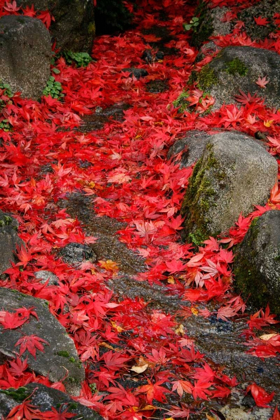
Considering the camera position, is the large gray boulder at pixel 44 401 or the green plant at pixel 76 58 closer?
the large gray boulder at pixel 44 401

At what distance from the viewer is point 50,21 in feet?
22.3

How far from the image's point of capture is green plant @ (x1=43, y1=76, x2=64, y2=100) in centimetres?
654

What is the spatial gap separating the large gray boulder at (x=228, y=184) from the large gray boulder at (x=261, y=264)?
0.38 meters

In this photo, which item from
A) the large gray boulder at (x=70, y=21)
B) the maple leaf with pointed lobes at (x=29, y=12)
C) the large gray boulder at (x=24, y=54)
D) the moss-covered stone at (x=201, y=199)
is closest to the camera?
the moss-covered stone at (x=201, y=199)

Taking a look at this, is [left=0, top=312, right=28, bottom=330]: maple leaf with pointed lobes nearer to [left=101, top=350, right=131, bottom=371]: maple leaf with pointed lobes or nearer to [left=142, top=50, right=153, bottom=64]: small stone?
[left=101, top=350, right=131, bottom=371]: maple leaf with pointed lobes

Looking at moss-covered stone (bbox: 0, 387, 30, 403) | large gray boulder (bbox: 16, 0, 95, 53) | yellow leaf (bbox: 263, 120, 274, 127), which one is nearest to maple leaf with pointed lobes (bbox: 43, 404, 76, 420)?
moss-covered stone (bbox: 0, 387, 30, 403)

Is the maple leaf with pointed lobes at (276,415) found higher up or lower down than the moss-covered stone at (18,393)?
lower down

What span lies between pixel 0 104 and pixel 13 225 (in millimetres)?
2683

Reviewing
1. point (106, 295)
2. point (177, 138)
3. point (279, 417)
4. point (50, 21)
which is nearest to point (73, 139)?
point (177, 138)

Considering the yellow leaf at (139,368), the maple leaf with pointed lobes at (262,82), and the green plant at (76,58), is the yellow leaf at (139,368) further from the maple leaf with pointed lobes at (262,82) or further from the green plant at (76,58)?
the green plant at (76,58)

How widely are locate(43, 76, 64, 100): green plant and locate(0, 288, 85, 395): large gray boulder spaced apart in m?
4.05

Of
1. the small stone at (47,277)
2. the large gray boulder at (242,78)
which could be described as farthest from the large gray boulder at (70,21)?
the small stone at (47,277)

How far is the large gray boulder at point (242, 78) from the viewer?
5523 millimetres

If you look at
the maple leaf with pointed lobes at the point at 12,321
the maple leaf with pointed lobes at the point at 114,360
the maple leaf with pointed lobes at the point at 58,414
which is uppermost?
the maple leaf with pointed lobes at the point at 58,414
